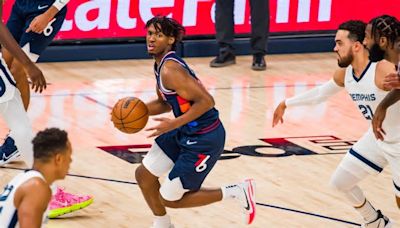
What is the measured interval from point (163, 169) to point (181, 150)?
0.17m

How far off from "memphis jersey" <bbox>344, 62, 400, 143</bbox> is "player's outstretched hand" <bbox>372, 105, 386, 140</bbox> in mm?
160

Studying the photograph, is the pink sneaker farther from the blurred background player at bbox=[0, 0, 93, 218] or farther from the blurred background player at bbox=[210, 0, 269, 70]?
the blurred background player at bbox=[210, 0, 269, 70]

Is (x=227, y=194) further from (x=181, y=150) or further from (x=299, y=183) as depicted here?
(x=299, y=183)

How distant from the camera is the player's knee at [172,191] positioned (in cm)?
629

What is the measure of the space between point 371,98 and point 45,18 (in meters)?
2.55

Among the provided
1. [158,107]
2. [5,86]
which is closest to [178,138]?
[158,107]

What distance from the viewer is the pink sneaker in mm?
6840

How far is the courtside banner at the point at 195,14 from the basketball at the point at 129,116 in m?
5.50

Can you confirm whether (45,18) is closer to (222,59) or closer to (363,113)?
(363,113)

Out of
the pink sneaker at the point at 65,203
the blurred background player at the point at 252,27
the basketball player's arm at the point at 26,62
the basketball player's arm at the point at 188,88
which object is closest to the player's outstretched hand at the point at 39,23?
the basketball player's arm at the point at 26,62

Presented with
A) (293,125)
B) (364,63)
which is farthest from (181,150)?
(293,125)

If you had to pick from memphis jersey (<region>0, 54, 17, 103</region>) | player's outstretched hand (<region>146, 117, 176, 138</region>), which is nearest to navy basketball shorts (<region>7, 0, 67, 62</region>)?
memphis jersey (<region>0, 54, 17, 103</region>)

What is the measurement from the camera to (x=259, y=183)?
7.75 meters

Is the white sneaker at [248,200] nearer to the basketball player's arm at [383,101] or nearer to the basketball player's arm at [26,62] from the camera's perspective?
the basketball player's arm at [383,101]
